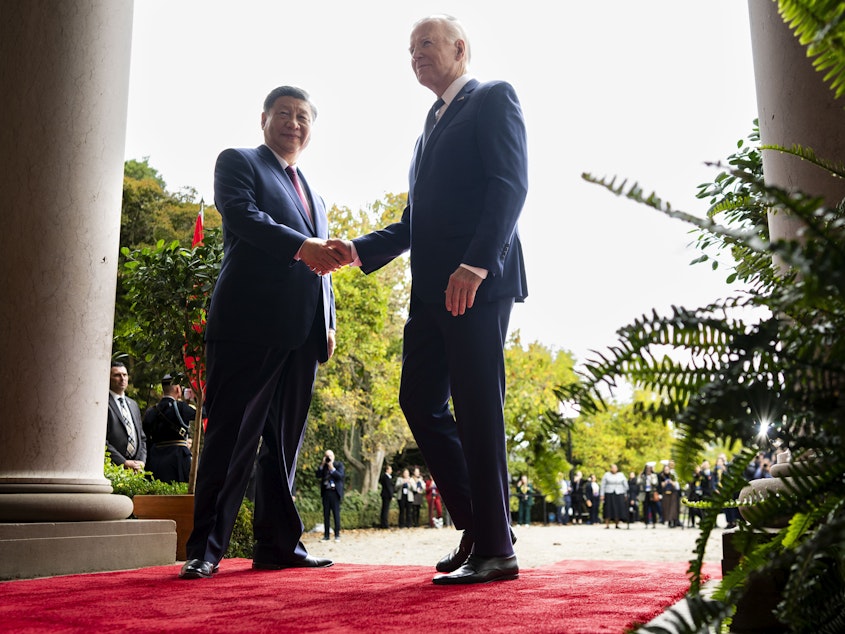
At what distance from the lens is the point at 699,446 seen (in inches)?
51.5

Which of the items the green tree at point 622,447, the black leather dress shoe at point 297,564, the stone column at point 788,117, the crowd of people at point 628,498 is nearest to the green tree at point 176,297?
the black leather dress shoe at point 297,564

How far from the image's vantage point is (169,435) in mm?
10672

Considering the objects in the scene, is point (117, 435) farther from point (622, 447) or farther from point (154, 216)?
point (622, 447)

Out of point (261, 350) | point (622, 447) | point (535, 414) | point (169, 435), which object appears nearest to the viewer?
point (261, 350)

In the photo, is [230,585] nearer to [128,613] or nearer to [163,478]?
[128,613]

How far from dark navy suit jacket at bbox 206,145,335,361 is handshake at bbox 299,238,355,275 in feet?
0.20

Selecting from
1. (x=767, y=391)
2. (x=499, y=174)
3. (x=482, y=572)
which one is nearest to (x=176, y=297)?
(x=499, y=174)

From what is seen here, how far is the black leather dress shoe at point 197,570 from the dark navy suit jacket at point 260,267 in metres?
1.08

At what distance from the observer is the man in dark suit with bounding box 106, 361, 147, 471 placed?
31.4 ft

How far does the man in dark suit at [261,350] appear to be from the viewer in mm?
4477

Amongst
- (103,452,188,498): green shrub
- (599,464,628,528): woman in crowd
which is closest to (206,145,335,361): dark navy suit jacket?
(103,452,188,498): green shrub

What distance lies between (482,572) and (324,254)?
1.73 m

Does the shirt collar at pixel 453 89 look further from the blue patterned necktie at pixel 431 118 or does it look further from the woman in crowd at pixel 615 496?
the woman in crowd at pixel 615 496

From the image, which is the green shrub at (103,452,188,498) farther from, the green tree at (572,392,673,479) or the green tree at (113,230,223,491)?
the green tree at (572,392,673,479)
